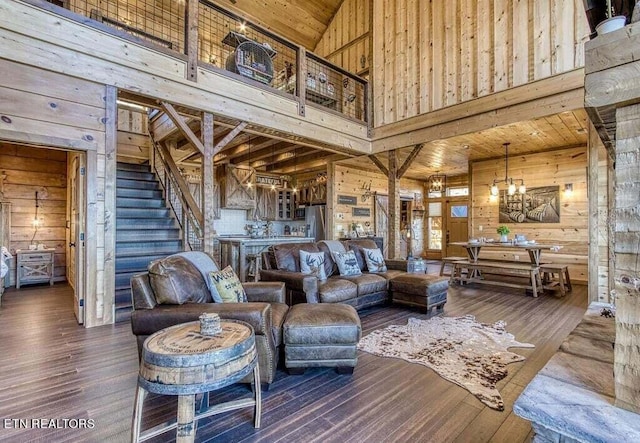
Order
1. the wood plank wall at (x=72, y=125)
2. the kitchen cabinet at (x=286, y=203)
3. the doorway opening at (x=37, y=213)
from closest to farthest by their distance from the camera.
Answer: the wood plank wall at (x=72, y=125)
the doorway opening at (x=37, y=213)
the kitchen cabinet at (x=286, y=203)

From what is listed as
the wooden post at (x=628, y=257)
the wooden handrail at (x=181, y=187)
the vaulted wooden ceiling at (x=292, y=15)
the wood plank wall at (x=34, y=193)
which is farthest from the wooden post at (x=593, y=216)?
the wood plank wall at (x=34, y=193)

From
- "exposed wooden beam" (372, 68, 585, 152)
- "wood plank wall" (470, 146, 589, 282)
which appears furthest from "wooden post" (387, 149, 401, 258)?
"wood plank wall" (470, 146, 589, 282)

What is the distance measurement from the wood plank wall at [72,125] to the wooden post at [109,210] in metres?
0.01

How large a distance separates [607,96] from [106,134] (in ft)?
15.3

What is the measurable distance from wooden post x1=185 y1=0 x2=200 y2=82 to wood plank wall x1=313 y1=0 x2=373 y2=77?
15.3ft

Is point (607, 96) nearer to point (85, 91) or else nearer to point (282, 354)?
point (282, 354)

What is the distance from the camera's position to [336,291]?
13.2ft

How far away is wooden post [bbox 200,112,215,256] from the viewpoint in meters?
4.43

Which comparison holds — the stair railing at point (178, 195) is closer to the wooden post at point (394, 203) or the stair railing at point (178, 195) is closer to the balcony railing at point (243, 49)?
the balcony railing at point (243, 49)

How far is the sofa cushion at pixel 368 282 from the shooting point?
14.2 feet

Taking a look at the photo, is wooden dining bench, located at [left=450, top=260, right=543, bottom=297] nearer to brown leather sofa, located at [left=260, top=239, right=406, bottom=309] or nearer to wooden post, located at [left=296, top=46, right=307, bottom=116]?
brown leather sofa, located at [left=260, top=239, right=406, bottom=309]

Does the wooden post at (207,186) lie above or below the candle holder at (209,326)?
above

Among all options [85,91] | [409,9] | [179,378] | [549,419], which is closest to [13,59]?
[85,91]

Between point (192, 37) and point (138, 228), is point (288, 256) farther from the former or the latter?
point (192, 37)
